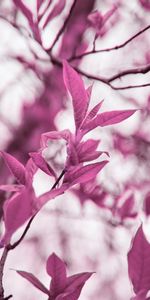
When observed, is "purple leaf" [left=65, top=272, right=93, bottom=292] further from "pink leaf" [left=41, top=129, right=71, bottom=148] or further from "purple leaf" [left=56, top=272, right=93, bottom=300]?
"pink leaf" [left=41, top=129, right=71, bottom=148]

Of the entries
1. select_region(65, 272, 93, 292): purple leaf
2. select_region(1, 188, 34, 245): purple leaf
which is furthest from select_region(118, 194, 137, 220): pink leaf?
select_region(1, 188, 34, 245): purple leaf

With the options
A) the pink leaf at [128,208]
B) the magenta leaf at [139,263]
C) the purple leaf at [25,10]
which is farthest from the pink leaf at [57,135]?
the pink leaf at [128,208]

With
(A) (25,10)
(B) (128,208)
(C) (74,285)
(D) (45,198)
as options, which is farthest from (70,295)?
(B) (128,208)

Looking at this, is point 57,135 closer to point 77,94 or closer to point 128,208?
point 77,94

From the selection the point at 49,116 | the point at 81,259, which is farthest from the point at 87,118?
the point at 81,259

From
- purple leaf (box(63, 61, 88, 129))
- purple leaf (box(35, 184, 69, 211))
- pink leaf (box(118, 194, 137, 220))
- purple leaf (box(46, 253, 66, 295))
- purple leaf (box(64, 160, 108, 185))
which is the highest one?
purple leaf (box(63, 61, 88, 129))

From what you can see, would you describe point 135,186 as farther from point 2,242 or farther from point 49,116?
point 2,242

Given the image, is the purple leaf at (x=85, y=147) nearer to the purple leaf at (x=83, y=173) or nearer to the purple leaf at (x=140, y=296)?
the purple leaf at (x=83, y=173)
